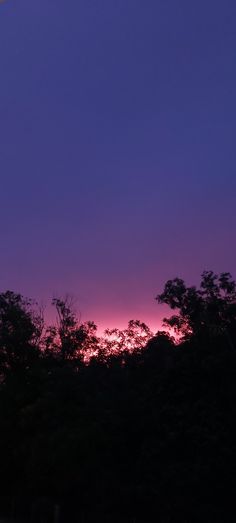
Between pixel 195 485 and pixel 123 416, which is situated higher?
pixel 123 416

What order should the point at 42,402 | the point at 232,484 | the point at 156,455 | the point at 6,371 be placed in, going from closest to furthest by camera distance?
the point at 232,484 → the point at 156,455 → the point at 42,402 → the point at 6,371

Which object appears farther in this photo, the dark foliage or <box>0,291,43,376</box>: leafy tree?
<box>0,291,43,376</box>: leafy tree

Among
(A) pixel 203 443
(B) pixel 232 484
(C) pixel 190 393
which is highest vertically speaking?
(C) pixel 190 393

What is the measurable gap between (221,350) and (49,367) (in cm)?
1072

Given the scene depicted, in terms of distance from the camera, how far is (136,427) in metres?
29.6

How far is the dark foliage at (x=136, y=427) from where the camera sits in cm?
2633

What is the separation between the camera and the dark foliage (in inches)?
1037

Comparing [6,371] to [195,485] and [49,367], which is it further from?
[195,485]

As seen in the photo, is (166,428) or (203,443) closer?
(203,443)

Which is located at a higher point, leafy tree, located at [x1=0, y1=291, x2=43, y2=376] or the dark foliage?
leafy tree, located at [x1=0, y1=291, x2=43, y2=376]

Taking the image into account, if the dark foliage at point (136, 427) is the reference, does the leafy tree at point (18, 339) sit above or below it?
above

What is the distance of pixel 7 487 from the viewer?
3466 centimetres

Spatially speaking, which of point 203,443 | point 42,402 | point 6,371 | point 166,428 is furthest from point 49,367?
point 203,443

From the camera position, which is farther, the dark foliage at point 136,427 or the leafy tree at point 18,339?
the leafy tree at point 18,339
